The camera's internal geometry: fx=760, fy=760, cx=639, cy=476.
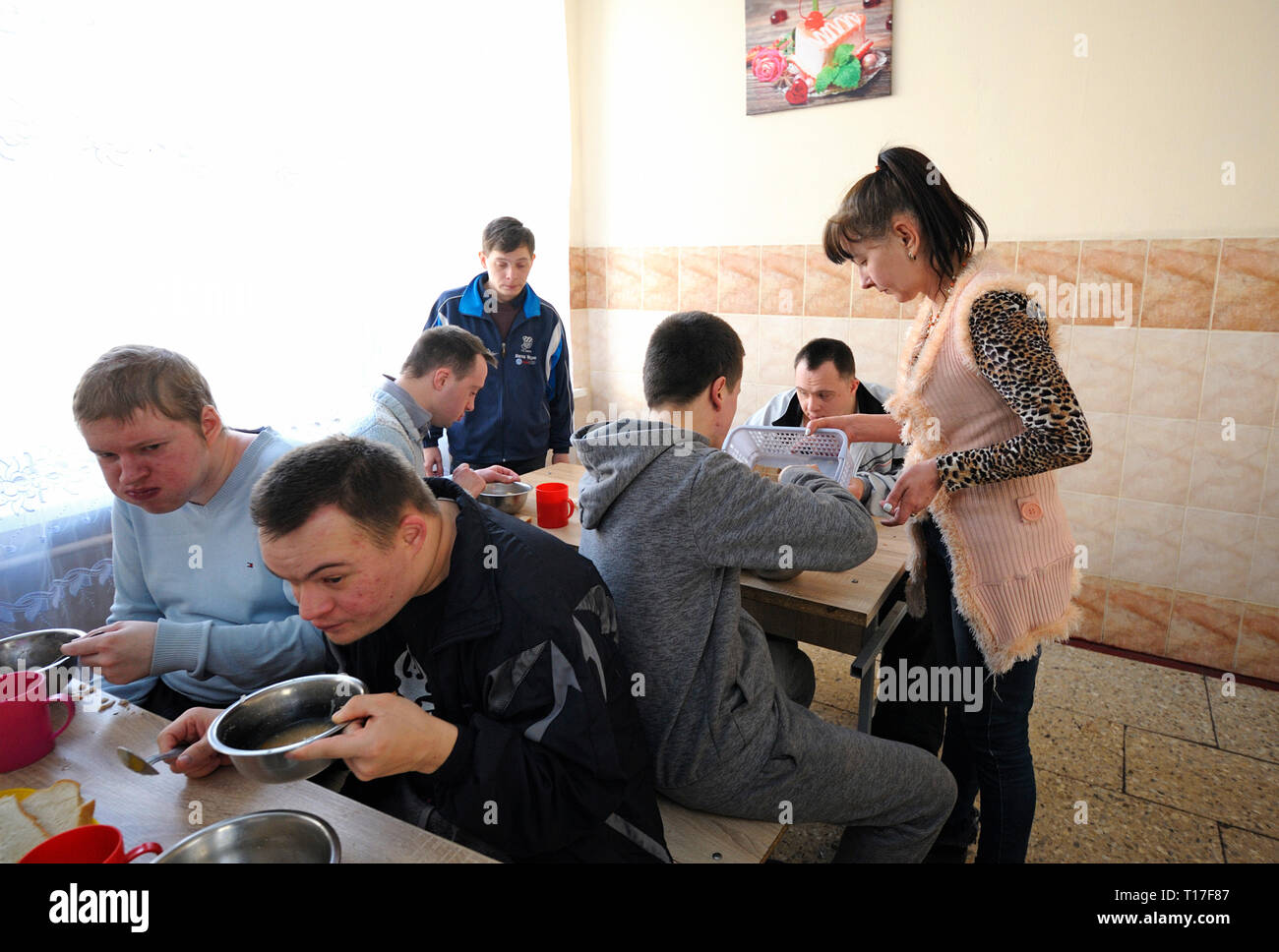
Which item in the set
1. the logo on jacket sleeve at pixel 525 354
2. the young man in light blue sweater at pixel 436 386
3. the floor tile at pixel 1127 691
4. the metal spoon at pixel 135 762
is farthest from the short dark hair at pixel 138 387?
the floor tile at pixel 1127 691

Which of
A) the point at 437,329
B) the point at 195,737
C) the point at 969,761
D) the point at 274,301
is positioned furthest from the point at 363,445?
the point at 274,301

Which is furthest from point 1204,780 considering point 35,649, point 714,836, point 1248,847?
point 35,649

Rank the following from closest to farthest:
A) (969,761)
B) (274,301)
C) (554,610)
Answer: (554,610) → (969,761) → (274,301)

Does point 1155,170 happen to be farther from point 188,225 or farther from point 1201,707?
point 188,225

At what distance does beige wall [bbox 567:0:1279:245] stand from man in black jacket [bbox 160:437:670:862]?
2787 millimetres

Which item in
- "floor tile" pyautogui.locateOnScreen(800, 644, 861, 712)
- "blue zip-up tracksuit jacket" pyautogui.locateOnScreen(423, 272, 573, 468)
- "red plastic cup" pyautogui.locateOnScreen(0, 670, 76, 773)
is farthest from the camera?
"blue zip-up tracksuit jacket" pyautogui.locateOnScreen(423, 272, 573, 468)

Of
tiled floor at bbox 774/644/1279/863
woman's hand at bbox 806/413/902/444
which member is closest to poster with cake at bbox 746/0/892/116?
woman's hand at bbox 806/413/902/444

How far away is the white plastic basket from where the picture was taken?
2064 millimetres

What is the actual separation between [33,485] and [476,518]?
164cm

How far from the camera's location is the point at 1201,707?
2744 millimetres

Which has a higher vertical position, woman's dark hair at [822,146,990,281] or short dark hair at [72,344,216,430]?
woman's dark hair at [822,146,990,281]

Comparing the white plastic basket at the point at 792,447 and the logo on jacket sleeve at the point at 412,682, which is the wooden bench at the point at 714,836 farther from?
the white plastic basket at the point at 792,447

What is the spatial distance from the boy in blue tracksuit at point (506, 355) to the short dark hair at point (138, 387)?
5.47 feet

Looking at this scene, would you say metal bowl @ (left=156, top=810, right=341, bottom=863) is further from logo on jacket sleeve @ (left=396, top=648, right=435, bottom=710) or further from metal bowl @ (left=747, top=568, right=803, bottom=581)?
metal bowl @ (left=747, top=568, right=803, bottom=581)
